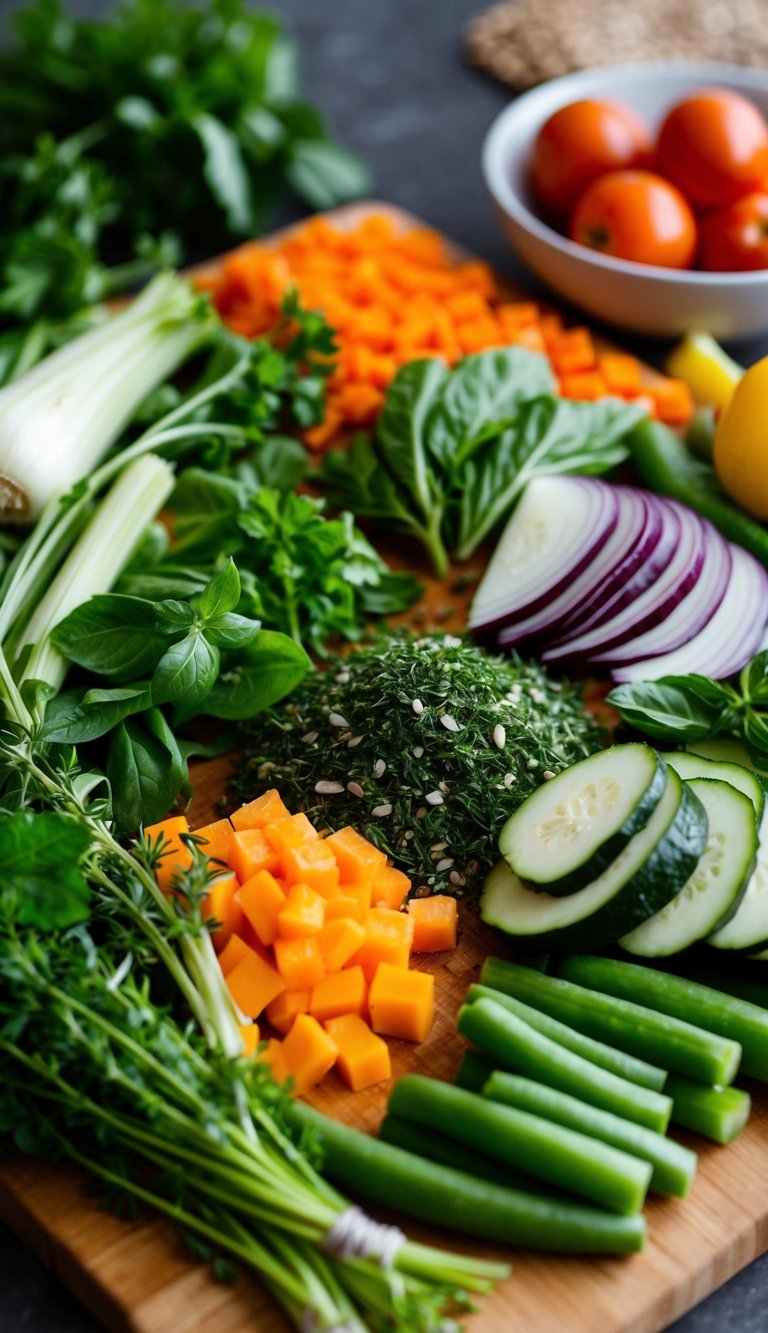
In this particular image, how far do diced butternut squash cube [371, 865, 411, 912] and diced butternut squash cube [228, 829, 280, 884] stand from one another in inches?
7.5

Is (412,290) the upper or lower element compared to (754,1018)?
upper

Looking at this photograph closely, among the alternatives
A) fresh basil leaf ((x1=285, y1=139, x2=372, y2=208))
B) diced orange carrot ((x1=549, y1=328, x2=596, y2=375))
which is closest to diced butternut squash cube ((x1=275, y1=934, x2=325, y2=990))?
diced orange carrot ((x1=549, y1=328, x2=596, y2=375))

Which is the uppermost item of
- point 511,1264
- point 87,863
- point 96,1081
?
point 87,863

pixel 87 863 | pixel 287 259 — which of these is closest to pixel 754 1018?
pixel 87 863

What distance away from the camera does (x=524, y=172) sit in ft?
12.6

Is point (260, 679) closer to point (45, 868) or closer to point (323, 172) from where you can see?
point (45, 868)

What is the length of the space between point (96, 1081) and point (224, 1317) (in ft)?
1.25

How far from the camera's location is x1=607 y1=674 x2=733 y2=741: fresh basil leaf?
8.25 feet

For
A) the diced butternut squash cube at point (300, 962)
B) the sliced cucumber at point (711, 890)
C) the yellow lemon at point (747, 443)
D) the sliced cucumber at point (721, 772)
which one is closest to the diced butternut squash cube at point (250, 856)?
the diced butternut squash cube at point (300, 962)

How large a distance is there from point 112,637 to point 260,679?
1.01ft

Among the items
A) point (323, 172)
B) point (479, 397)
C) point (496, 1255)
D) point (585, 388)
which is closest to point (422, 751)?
point (496, 1255)

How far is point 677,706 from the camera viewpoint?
2557mm

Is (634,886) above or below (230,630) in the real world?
below

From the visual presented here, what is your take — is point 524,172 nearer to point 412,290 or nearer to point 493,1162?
point 412,290
